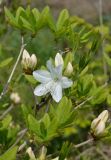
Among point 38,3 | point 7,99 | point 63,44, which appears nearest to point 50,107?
point 7,99

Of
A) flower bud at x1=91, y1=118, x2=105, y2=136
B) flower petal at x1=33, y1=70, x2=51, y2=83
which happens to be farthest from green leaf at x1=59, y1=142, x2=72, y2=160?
flower petal at x1=33, y1=70, x2=51, y2=83

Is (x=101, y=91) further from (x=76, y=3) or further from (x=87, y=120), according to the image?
(x=76, y=3)

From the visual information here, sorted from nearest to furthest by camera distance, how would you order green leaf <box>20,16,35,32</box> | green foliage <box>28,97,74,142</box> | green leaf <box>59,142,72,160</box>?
1. green foliage <box>28,97,74,142</box>
2. green leaf <box>59,142,72,160</box>
3. green leaf <box>20,16,35,32</box>

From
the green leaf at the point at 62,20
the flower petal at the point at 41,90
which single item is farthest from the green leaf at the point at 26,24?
the flower petal at the point at 41,90

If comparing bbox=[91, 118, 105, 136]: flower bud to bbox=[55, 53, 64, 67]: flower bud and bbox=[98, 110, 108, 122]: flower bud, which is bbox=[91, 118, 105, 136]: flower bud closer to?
bbox=[98, 110, 108, 122]: flower bud

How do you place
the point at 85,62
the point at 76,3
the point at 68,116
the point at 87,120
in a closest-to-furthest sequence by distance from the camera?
the point at 68,116
the point at 85,62
the point at 87,120
the point at 76,3

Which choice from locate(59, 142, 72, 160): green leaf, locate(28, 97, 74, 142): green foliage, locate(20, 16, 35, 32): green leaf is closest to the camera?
locate(28, 97, 74, 142): green foliage

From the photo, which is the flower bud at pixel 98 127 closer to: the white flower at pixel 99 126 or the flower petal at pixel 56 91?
the white flower at pixel 99 126

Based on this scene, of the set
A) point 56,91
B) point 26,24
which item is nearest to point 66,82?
point 56,91

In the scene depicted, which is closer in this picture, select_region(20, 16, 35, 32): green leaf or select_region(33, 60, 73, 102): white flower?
select_region(33, 60, 73, 102): white flower
